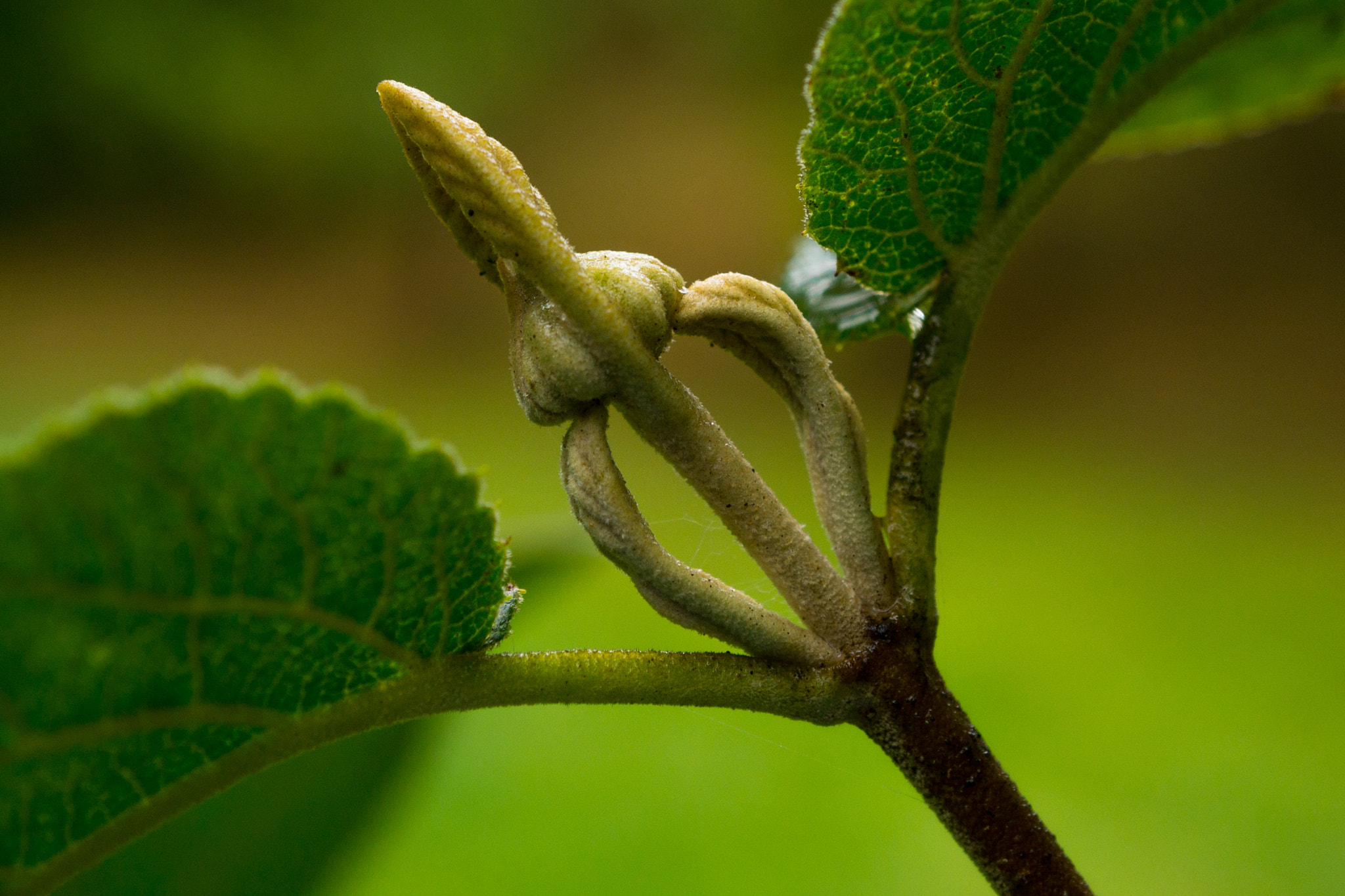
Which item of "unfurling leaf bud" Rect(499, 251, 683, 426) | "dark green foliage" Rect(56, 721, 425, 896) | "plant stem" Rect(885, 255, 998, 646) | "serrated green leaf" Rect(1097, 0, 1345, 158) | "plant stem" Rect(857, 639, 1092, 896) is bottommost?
"plant stem" Rect(857, 639, 1092, 896)

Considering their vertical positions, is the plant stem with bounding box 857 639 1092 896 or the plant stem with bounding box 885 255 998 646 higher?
the plant stem with bounding box 885 255 998 646

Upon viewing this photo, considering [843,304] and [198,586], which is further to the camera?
[843,304]

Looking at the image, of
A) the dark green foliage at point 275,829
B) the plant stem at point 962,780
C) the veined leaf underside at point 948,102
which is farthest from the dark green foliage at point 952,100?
the dark green foliage at point 275,829

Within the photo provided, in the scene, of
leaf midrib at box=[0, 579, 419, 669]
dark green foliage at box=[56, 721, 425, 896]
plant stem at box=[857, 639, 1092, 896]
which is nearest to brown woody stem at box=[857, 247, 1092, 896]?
plant stem at box=[857, 639, 1092, 896]

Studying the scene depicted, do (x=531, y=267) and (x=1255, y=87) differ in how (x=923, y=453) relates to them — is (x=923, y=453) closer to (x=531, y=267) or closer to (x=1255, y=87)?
(x=531, y=267)

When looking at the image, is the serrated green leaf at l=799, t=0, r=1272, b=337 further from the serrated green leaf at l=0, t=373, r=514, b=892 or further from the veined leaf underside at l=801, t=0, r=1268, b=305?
the serrated green leaf at l=0, t=373, r=514, b=892

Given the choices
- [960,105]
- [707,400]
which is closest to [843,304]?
[960,105]

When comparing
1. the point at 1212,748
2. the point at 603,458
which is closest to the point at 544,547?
A: the point at 603,458
